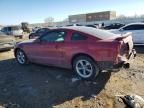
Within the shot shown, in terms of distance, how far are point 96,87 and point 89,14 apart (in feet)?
262

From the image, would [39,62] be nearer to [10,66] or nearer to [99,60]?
[10,66]

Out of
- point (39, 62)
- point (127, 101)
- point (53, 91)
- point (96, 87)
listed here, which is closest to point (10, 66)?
point (39, 62)

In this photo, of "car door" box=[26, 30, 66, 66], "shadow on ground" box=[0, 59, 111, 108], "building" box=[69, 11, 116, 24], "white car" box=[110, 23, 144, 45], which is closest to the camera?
"shadow on ground" box=[0, 59, 111, 108]

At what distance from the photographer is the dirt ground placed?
193 inches

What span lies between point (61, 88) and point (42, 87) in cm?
56

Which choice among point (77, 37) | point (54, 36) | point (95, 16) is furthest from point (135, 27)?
point (95, 16)

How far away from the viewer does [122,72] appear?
689 centimetres

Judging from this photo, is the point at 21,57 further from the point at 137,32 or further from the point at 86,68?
the point at 137,32

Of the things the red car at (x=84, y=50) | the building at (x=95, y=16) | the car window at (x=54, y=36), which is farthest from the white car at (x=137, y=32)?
the building at (x=95, y=16)

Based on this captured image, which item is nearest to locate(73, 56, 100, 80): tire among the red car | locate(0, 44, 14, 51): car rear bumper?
the red car

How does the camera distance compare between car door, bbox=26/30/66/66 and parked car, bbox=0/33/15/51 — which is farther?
parked car, bbox=0/33/15/51

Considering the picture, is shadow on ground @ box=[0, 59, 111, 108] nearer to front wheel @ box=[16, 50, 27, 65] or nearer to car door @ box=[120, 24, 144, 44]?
front wheel @ box=[16, 50, 27, 65]

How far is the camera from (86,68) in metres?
5.98

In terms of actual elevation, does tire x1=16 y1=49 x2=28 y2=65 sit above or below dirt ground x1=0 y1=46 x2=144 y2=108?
above
